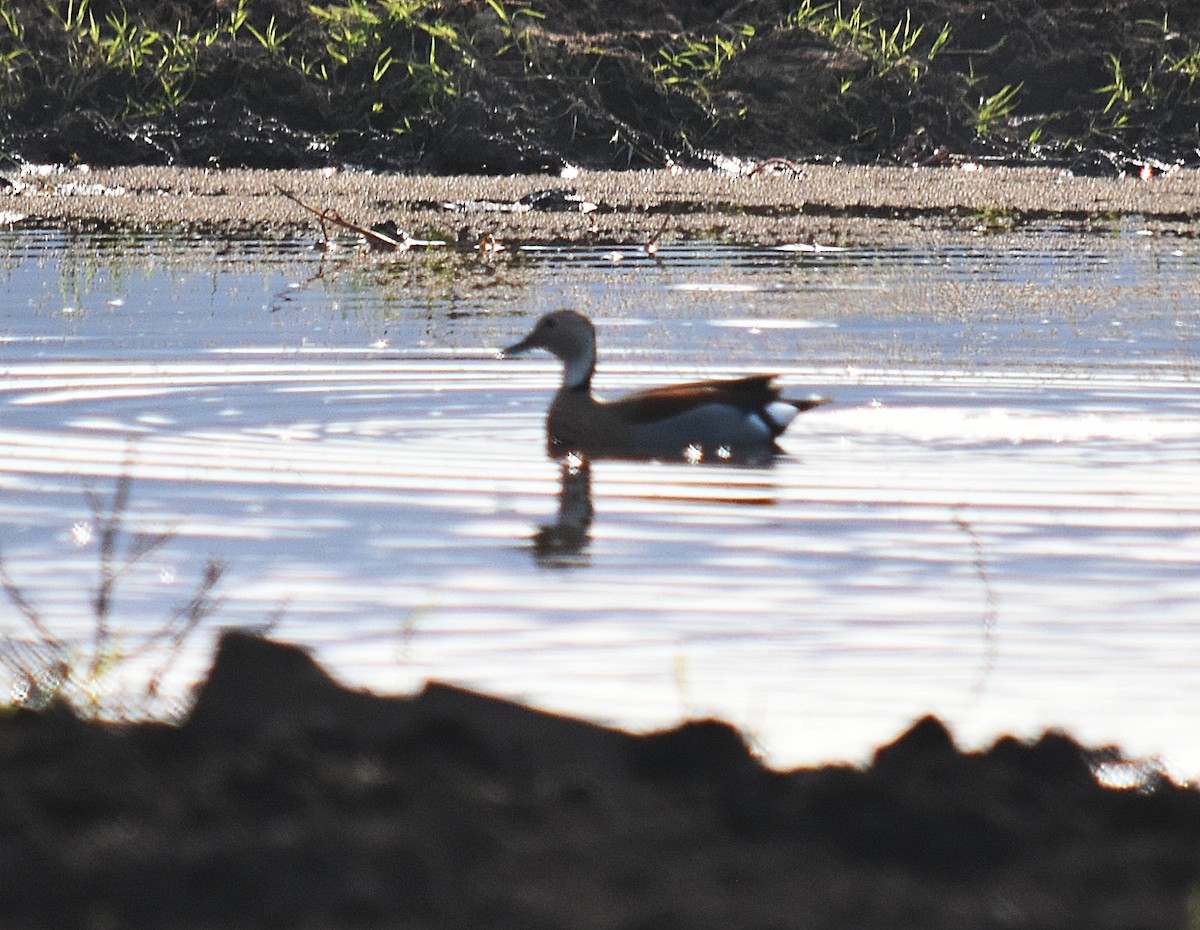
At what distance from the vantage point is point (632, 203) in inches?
794

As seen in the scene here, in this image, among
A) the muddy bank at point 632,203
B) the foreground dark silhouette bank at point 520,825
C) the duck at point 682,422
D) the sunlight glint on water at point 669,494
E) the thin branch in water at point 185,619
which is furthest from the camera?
the muddy bank at point 632,203

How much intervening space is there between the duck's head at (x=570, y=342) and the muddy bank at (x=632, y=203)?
7054 mm

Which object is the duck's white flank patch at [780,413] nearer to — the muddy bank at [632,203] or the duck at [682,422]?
the duck at [682,422]

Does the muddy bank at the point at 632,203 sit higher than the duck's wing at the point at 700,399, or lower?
lower

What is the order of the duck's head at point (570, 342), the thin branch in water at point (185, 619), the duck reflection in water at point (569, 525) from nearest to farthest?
the thin branch in water at point (185, 619)
the duck reflection in water at point (569, 525)
the duck's head at point (570, 342)

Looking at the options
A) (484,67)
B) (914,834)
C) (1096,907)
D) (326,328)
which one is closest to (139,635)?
(914,834)

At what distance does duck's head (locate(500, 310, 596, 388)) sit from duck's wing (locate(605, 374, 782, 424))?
0.54m

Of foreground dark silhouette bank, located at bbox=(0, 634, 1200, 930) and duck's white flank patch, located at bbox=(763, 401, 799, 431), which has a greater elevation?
foreground dark silhouette bank, located at bbox=(0, 634, 1200, 930)

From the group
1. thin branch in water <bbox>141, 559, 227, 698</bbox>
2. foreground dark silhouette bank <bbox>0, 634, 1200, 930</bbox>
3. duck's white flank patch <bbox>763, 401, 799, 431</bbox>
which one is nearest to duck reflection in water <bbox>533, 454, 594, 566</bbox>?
duck's white flank patch <bbox>763, 401, 799, 431</bbox>

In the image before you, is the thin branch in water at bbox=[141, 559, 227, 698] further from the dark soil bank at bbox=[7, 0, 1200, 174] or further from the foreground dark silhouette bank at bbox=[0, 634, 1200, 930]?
the dark soil bank at bbox=[7, 0, 1200, 174]

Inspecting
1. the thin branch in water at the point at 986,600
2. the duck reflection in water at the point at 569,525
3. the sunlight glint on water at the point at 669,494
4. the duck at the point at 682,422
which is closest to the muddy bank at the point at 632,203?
the sunlight glint on water at the point at 669,494

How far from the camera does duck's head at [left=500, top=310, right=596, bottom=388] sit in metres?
9.20

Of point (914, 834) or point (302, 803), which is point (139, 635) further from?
point (914, 834)

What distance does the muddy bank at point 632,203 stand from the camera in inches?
695
